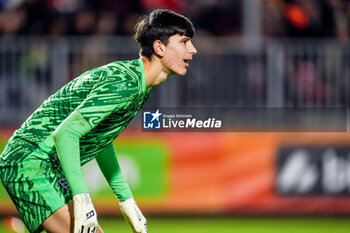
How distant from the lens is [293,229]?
9953 mm

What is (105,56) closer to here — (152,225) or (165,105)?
(165,105)

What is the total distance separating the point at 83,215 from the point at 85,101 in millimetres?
640

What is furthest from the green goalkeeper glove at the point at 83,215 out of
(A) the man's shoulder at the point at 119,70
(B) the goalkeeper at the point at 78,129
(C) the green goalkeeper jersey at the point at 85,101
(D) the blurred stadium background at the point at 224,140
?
(D) the blurred stadium background at the point at 224,140

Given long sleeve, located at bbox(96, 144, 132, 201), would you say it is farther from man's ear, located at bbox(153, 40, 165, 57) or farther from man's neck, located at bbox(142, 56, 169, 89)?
man's ear, located at bbox(153, 40, 165, 57)

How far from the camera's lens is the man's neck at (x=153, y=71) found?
16.4 feet

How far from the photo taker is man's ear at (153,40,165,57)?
504 cm

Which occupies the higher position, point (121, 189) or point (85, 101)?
point (85, 101)

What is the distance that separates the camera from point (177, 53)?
509 cm

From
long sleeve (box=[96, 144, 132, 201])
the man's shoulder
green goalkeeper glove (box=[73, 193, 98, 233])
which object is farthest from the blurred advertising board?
green goalkeeper glove (box=[73, 193, 98, 233])

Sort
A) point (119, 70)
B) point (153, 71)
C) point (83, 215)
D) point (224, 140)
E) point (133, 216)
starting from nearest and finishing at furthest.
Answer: point (83, 215)
point (119, 70)
point (153, 71)
point (133, 216)
point (224, 140)

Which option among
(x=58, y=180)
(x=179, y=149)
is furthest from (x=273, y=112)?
(x=58, y=180)

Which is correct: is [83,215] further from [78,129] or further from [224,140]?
[224,140]

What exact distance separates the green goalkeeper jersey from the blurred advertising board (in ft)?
18.7

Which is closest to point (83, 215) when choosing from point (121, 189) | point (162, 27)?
point (121, 189)
